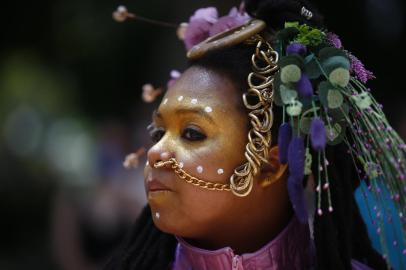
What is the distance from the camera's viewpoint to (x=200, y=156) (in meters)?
2.56

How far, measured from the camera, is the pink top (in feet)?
8.58

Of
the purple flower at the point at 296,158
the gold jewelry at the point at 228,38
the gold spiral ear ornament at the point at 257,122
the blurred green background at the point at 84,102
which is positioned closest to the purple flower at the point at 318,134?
the purple flower at the point at 296,158

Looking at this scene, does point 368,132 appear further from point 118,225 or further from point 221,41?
point 118,225

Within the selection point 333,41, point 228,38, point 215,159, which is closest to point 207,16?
point 228,38

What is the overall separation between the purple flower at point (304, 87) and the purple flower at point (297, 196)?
270mm

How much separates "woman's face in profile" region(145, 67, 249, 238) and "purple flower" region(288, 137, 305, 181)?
257 millimetres

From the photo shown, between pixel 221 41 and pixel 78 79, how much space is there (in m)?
10.7

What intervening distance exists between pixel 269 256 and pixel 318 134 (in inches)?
Result: 21.3

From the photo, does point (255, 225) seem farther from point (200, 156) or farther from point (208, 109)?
point (208, 109)

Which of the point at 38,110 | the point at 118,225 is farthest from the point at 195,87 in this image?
the point at 38,110

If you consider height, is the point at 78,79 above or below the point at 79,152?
above

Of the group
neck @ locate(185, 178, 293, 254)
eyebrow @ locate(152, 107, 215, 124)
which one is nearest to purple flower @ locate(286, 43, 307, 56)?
eyebrow @ locate(152, 107, 215, 124)

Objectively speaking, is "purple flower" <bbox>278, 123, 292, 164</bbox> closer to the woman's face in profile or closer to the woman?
the woman

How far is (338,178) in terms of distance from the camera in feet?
8.75
